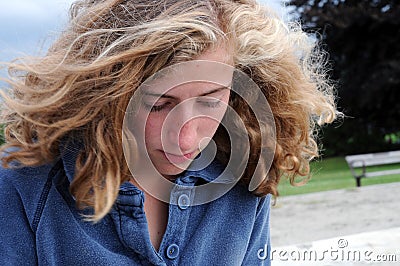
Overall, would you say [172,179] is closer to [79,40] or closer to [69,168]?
[69,168]

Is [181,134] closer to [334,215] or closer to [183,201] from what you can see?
[183,201]

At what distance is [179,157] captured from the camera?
1.44 m

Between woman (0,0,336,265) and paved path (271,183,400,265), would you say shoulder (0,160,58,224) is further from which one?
paved path (271,183,400,265)

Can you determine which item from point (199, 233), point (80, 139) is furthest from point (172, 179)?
point (80, 139)

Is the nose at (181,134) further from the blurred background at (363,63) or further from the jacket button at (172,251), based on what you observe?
the blurred background at (363,63)

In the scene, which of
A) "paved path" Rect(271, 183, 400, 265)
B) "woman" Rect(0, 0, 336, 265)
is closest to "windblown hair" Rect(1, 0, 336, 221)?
"woman" Rect(0, 0, 336, 265)

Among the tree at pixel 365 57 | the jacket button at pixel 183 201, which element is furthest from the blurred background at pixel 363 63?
the jacket button at pixel 183 201

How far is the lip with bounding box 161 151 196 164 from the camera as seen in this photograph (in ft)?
4.67

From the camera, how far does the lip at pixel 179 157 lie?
4.67 feet

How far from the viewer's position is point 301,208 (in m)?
5.86

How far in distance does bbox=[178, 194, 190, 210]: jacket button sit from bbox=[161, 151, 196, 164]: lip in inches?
5.8

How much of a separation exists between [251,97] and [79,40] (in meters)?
0.58

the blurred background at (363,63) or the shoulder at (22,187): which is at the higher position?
the blurred background at (363,63)

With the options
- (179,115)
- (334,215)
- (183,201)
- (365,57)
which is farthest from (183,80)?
(365,57)
